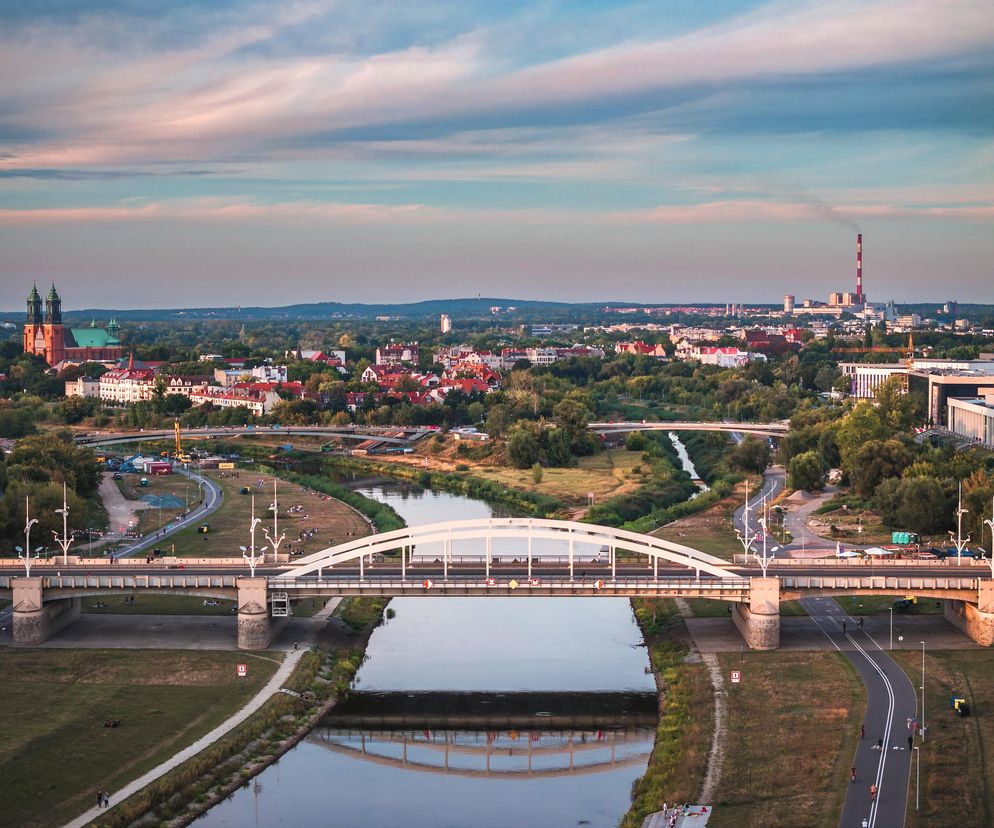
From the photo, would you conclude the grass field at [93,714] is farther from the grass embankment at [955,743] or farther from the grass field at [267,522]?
the grass embankment at [955,743]

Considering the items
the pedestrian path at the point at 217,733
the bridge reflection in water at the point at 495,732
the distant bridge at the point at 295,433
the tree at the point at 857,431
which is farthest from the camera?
the distant bridge at the point at 295,433

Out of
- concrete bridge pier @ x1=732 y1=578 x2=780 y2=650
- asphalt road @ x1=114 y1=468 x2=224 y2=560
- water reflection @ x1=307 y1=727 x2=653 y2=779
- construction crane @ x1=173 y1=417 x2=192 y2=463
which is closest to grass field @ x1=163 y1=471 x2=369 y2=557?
asphalt road @ x1=114 y1=468 x2=224 y2=560

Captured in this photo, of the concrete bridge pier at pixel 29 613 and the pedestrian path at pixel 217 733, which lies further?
the concrete bridge pier at pixel 29 613

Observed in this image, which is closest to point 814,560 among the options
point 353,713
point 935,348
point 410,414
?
point 353,713

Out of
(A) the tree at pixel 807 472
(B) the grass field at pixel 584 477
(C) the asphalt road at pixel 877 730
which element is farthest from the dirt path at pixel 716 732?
(B) the grass field at pixel 584 477

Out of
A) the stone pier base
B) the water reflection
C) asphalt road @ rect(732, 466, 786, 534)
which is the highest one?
the stone pier base

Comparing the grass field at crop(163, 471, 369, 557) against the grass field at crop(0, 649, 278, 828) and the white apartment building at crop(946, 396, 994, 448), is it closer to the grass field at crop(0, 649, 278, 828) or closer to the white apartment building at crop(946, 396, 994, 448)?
the grass field at crop(0, 649, 278, 828)

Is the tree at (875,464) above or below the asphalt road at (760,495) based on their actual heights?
above

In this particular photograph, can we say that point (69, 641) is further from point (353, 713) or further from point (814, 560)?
point (814, 560)
